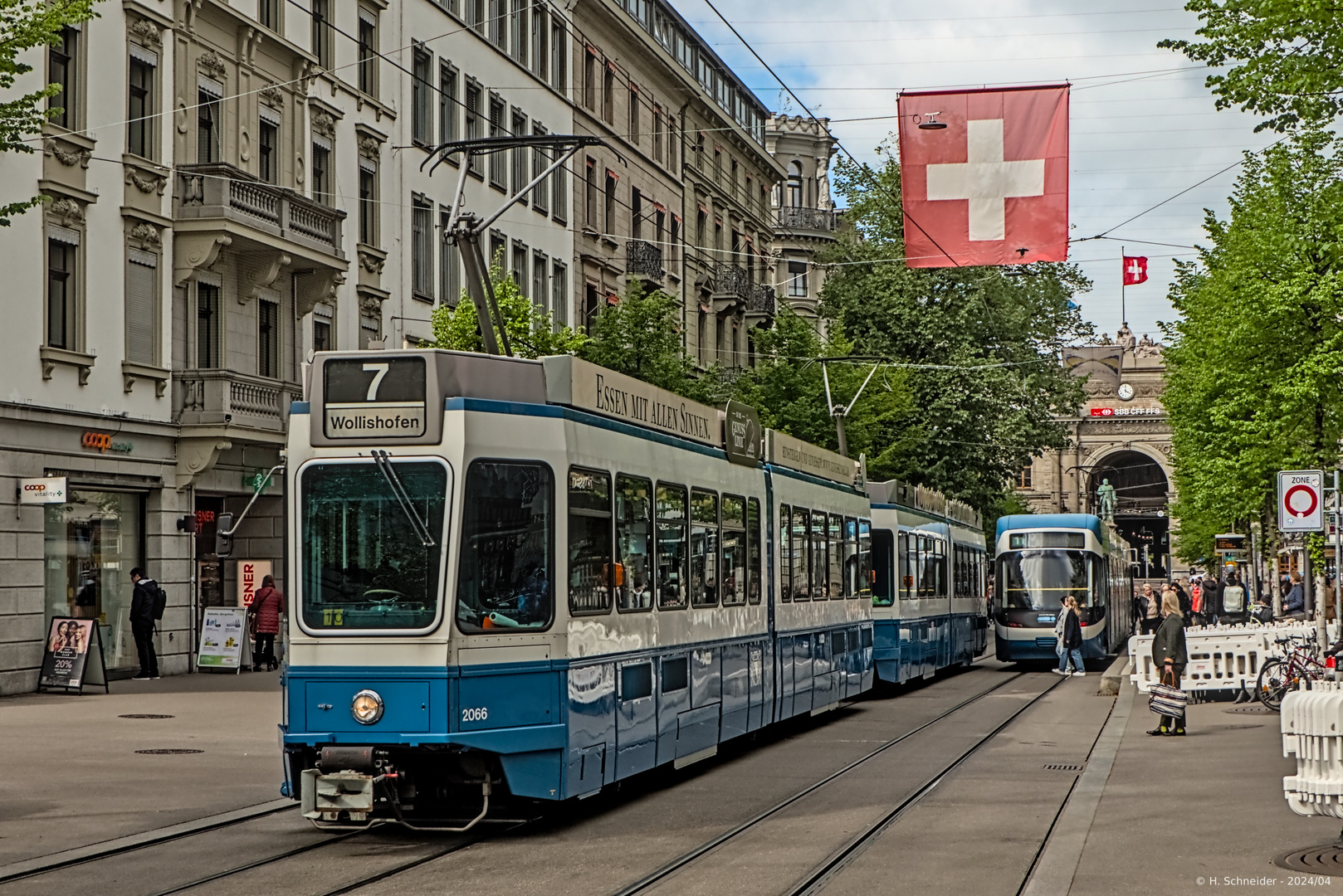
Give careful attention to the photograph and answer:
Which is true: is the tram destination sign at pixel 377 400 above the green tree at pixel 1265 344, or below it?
below

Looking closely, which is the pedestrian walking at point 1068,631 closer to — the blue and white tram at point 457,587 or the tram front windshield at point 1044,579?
the tram front windshield at point 1044,579

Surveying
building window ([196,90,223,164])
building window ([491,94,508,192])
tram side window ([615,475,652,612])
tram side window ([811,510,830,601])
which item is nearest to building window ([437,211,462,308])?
building window ([491,94,508,192])

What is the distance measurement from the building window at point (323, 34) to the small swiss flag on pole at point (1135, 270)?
2318cm

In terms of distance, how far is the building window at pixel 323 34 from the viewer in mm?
33281

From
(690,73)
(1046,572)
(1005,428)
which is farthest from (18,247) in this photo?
(690,73)

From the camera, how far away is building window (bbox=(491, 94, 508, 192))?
136 feet

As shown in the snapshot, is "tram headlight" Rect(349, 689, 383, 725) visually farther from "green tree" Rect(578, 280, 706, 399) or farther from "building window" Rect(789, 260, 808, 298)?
"building window" Rect(789, 260, 808, 298)

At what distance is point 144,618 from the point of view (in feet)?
88.1

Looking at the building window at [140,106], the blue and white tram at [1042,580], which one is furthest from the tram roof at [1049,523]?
the building window at [140,106]

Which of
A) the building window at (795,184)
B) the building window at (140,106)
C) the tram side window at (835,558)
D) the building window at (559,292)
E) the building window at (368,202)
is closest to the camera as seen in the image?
the tram side window at (835,558)

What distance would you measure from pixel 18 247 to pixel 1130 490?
111211 millimetres

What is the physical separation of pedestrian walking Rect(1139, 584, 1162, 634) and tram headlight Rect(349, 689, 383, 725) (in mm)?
22932

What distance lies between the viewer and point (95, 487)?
26781 millimetres

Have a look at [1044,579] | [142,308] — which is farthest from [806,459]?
[1044,579]
